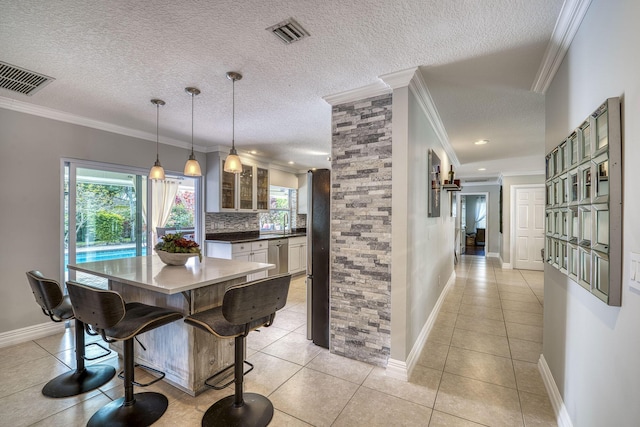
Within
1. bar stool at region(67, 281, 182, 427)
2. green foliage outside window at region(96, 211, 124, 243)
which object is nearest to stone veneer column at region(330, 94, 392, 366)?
bar stool at region(67, 281, 182, 427)

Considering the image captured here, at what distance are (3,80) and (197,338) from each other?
2.78 m

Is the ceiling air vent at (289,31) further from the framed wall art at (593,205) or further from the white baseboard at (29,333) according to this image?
the white baseboard at (29,333)

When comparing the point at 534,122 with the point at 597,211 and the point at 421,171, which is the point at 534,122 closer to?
the point at 421,171

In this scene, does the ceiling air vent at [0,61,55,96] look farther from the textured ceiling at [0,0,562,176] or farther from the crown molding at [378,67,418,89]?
the crown molding at [378,67,418,89]

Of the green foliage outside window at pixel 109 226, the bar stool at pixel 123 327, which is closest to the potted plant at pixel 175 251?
the bar stool at pixel 123 327

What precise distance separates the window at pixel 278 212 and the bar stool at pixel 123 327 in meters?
4.39

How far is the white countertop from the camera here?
187 cm

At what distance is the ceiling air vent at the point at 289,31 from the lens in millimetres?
1735

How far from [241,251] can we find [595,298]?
14.2 ft

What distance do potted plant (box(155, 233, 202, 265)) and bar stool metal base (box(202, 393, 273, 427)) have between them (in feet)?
3.81

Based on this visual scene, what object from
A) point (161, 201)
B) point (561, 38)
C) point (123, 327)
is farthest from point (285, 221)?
point (561, 38)

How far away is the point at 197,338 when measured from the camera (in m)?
2.15

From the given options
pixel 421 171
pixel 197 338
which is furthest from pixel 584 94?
pixel 197 338

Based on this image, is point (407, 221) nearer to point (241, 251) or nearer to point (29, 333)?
point (241, 251)
